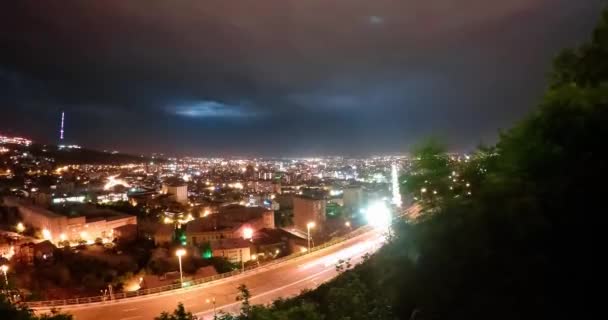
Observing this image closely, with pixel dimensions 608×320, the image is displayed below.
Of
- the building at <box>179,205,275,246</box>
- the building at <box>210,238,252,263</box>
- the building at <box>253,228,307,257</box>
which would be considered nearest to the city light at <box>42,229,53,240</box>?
the building at <box>179,205,275,246</box>

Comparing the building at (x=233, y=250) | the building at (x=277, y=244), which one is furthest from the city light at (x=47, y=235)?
the building at (x=277, y=244)

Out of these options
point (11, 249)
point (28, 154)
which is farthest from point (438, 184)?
point (28, 154)

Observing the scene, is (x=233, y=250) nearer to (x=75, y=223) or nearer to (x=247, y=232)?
(x=247, y=232)

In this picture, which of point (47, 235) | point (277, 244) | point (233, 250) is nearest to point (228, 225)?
point (277, 244)

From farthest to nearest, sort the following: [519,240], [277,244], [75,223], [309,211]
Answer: [309,211], [75,223], [277,244], [519,240]

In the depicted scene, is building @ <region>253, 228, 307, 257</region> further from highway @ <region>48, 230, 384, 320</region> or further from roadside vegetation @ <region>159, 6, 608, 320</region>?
roadside vegetation @ <region>159, 6, 608, 320</region>

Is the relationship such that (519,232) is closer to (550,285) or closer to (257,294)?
(550,285)
